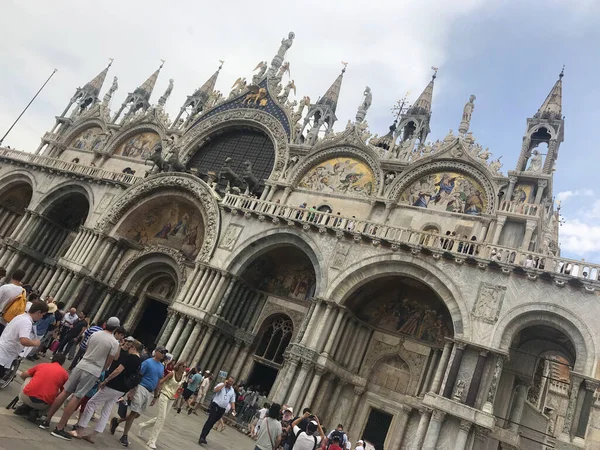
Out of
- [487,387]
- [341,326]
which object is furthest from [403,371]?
[487,387]

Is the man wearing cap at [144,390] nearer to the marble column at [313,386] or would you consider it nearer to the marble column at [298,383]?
the marble column at [298,383]

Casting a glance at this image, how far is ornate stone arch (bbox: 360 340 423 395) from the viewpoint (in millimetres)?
16656

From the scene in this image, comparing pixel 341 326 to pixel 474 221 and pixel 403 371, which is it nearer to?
pixel 403 371

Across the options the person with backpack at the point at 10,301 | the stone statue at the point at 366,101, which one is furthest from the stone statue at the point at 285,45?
the person with backpack at the point at 10,301

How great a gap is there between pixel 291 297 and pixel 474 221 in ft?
26.0

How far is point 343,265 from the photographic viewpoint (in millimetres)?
17047

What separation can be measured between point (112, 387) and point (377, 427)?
12.2 m

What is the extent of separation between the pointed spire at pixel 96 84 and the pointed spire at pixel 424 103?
78.4 feet

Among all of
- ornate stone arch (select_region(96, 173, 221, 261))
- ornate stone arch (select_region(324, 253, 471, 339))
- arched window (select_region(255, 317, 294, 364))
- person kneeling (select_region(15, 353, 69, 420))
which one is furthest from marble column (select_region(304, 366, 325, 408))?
person kneeling (select_region(15, 353, 69, 420))

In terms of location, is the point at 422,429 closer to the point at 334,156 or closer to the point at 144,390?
the point at 144,390

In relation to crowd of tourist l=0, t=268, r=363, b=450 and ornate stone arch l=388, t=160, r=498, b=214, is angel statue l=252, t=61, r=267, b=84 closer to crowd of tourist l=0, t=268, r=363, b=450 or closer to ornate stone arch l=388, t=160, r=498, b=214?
ornate stone arch l=388, t=160, r=498, b=214

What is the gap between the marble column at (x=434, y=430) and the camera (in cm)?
1320

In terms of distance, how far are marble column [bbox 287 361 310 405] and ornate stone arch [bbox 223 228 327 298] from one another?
3810mm

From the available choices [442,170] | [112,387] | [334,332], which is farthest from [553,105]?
[112,387]
